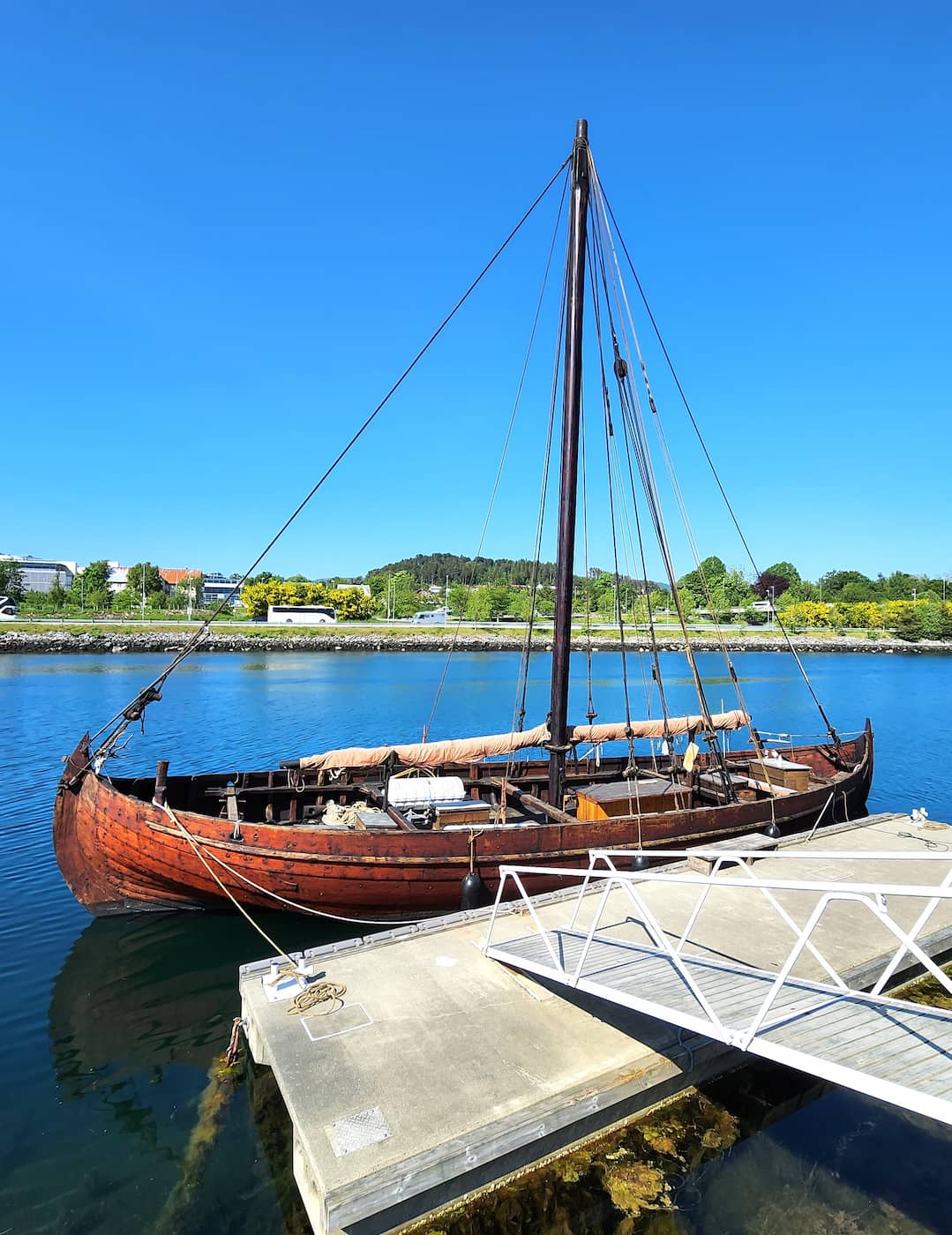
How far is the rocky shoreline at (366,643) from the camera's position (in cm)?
7262

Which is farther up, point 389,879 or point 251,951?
point 389,879

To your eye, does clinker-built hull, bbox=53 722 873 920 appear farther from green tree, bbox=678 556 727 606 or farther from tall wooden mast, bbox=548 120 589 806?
green tree, bbox=678 556 727 606

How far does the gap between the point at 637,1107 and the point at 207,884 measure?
767 cm

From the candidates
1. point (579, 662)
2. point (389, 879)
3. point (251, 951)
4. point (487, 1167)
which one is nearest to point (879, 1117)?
point (487, 1167)

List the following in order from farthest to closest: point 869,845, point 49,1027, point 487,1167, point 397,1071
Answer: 1. point 869,845
2. point 49,1027
3. point 397,1071
4. point 487,1167

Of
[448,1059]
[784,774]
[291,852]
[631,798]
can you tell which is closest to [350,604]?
[784,774]

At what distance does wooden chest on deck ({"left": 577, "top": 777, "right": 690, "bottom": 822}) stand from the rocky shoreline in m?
55.1

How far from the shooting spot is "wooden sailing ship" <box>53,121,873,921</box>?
1127 cm

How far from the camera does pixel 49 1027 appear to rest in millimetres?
9453

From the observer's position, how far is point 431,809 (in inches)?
542

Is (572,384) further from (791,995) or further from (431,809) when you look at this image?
(791,995)

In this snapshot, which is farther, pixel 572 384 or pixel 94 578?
pixel 94 578

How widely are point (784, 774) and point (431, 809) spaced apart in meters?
9.61

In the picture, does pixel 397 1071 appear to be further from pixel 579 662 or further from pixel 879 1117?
pixel 579 662
